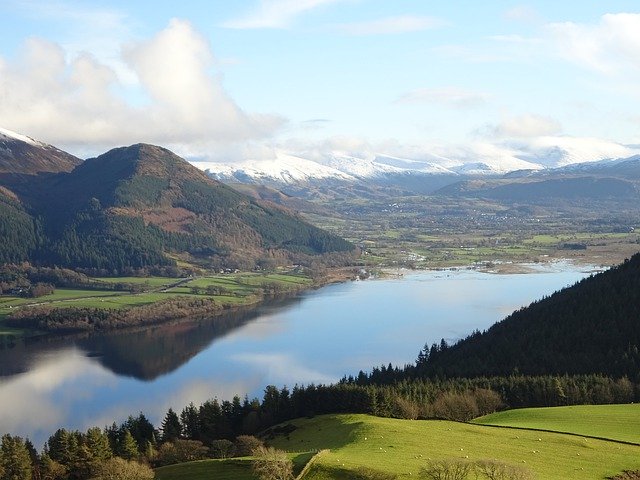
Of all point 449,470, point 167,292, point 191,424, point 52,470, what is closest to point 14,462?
point 52,470

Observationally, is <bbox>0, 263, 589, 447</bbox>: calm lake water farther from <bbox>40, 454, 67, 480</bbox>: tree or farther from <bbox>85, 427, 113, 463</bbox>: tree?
Result: <bbox>40, 454, 67, 480</bbox>: tree

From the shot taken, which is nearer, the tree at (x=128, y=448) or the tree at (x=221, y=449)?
the tree at (x=221, y=449)

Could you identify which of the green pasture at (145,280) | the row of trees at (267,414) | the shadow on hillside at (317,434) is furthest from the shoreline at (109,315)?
the shadow on hillside at (317,434)

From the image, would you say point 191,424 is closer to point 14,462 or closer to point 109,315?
point 14,462

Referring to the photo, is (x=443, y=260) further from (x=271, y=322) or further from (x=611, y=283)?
(x=611, y=283)

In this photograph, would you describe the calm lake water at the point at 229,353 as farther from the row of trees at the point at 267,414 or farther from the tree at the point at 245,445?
the tree at the point at 245,445
